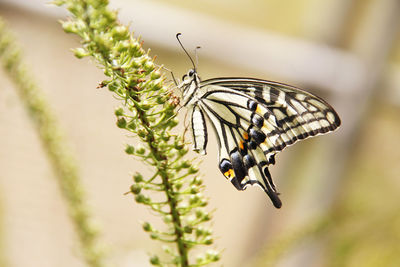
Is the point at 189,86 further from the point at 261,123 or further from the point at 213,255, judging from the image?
the point at 213,255

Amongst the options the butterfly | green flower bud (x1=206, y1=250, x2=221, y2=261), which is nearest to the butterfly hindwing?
the butterfly

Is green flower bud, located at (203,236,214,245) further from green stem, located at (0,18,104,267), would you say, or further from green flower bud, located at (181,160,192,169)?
green stem, located at (0,18,104,267)

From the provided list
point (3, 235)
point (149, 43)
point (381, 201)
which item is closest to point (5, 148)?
point (149, 43)

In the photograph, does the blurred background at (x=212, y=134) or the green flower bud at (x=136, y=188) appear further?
the blurred background at (x=212, y=134)

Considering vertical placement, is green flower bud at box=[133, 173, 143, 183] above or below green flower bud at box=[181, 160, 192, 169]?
below

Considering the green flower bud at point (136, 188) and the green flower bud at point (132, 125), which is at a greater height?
the green flower bud at point (132, 125)

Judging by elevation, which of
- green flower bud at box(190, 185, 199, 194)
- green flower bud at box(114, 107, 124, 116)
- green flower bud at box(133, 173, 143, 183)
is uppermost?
green flower bud at box(114, 107, 124, 116)

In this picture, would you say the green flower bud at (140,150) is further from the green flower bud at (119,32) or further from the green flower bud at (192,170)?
the green flower bud at (119,32)

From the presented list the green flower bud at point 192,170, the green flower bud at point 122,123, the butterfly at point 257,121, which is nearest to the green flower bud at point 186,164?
the green flower bud at point 192,170
